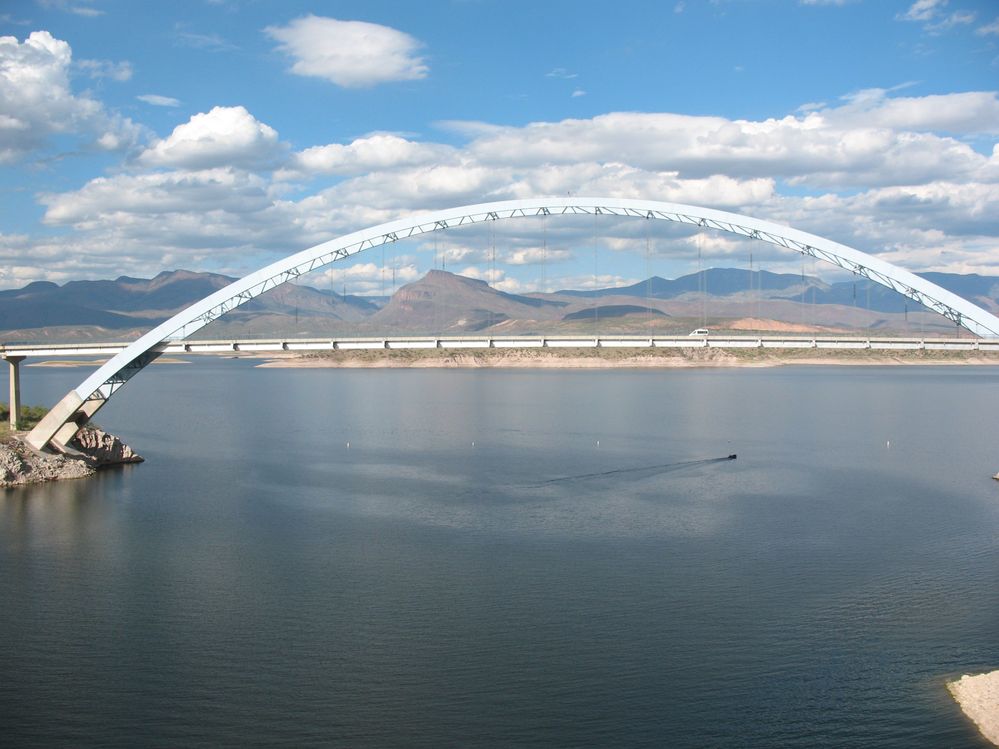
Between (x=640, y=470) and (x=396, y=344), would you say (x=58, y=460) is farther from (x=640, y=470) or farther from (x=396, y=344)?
(x=640, y=470)

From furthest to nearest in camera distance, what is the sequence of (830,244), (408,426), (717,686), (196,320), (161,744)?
(408,426)
(196,320)
(830,244)
(717,686)
(161,744)

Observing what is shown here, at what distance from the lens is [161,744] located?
16219 millimetres

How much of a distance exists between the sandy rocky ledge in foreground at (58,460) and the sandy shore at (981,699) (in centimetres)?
3593

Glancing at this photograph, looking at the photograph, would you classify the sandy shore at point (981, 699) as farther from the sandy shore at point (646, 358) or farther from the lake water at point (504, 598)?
the sandy shore at point (646, 358)

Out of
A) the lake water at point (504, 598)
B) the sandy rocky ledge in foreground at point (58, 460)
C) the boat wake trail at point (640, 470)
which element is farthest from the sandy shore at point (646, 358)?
the sandy rocky ledge in foreground at point (58, 460)

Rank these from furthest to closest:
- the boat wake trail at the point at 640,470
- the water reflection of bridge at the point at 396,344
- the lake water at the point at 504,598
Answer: the water reflection of bridge at the point at 396,344 < the boat wake trail at the point at 640,470 < the lake water at the point at 504,598

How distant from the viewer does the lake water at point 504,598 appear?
56.3ft

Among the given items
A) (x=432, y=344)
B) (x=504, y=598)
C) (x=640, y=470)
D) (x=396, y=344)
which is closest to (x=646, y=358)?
(x=432, y=344)

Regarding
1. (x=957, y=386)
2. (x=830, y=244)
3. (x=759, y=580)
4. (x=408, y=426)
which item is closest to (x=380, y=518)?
(x=759, y=580)

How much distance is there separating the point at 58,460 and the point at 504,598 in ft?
86.2

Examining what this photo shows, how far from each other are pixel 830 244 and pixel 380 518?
71.5 ft

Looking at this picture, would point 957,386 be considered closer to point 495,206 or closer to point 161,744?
point 495,206

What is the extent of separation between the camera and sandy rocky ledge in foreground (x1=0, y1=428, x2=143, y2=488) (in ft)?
128

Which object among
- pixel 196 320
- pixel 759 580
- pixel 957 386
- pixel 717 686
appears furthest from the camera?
pixel 957 386
